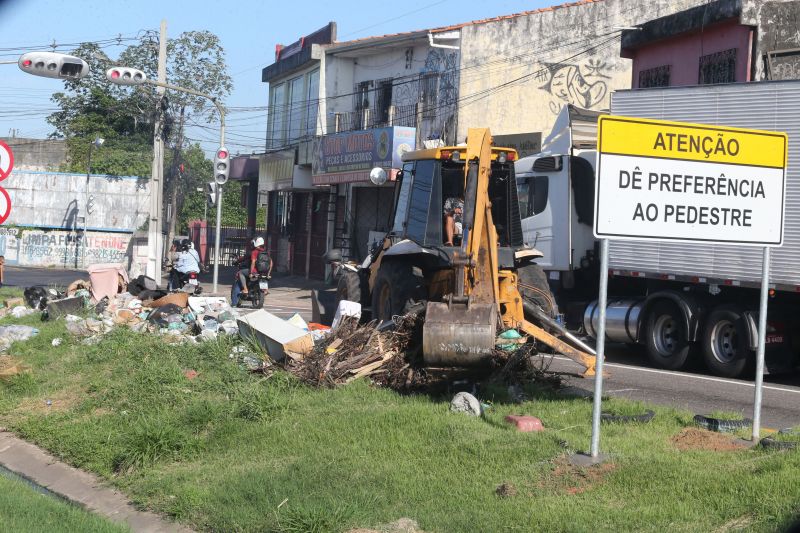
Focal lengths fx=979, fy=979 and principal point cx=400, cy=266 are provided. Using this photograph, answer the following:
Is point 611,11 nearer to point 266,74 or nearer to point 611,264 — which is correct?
point 611,264

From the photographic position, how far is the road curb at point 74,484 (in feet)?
25.3

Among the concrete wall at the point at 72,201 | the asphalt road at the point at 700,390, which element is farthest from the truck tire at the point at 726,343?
the concrete wall at the point at 72,201

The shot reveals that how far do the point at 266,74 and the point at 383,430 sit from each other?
34.2m

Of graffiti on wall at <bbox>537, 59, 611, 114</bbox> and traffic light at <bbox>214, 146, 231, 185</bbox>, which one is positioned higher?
graffiti on wall at <bbox>537, 59, 611, 114</bbox>

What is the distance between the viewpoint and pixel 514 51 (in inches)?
1112

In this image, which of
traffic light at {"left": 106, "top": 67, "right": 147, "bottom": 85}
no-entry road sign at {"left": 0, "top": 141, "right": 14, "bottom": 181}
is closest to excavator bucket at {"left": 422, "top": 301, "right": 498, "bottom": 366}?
no-entry road sign at {"left": 0, "top": 141, "right": 14, "bottom": 181}

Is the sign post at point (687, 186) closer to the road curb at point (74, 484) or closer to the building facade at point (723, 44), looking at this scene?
the road curb at point (74, 484)

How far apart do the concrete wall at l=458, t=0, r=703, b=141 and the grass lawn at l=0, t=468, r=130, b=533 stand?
68.7 ft

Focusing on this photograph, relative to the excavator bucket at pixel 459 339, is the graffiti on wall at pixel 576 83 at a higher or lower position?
higher

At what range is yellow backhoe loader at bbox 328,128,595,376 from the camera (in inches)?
396

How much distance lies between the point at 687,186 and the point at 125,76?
19452mm

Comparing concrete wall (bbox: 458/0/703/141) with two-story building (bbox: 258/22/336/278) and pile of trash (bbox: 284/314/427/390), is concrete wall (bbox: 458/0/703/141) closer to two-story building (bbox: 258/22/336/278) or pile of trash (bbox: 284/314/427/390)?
two-story building (bbox: 258/22/336/278)

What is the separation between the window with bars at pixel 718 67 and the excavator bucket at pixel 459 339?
12.6 metres

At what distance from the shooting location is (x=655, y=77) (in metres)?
23.4
